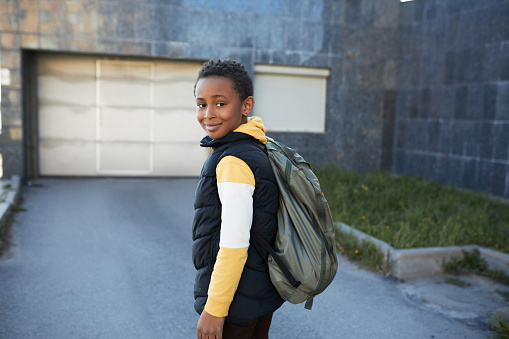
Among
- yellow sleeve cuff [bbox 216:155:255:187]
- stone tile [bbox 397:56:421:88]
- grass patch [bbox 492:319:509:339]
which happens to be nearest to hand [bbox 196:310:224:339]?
yellow sleeve cuff [bbox 216:155:255:187]

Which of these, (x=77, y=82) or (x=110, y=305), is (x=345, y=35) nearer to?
(x=77, y=82)

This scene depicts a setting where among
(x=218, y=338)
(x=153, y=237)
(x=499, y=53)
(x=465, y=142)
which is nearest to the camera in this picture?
(x=218, y=338)

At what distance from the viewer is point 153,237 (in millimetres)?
6754

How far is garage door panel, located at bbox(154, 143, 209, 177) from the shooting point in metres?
11.8

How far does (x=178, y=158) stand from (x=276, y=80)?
3.08 metres

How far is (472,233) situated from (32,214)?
6520mm

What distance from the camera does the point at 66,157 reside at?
37.0 ft

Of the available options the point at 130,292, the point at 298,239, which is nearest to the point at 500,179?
the point at 130,292

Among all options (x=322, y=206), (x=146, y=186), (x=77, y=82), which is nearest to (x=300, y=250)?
(x=322, y=206)

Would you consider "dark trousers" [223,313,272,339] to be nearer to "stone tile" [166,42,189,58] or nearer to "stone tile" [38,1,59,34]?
"stone tile" [166,42,189,58]

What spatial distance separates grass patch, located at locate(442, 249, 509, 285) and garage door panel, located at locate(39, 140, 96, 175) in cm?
853

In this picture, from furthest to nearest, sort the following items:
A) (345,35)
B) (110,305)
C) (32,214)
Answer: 1. (345,35)
2. (32,214)
3. (110,305)

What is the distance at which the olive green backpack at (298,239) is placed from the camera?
208 centimetres

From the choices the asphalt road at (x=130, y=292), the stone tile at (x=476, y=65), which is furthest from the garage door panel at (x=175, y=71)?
the stone tile at (x=476, y=65)
